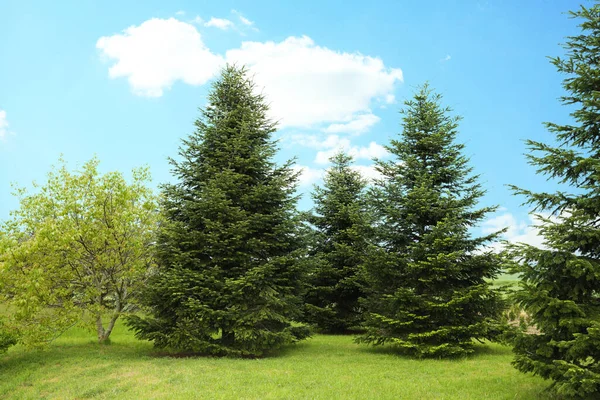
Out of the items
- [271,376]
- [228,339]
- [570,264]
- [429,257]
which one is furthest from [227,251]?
[570,264]

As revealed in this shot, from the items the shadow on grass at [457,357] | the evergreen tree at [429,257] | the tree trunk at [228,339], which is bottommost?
the shadow on grass at [457,357]

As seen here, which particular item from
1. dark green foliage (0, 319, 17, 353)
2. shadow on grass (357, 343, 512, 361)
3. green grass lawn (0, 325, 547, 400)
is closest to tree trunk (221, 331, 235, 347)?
green grass lawn (0, 325, 547, 400)

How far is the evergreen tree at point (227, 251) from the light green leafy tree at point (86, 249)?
93.1 inches

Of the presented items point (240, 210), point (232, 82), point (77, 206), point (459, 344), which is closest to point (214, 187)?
point (240, 210)

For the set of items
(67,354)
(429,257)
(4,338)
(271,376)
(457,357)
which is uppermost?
(429,257)

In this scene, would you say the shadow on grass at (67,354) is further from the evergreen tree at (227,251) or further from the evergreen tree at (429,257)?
the evergreen tree at (429,257)

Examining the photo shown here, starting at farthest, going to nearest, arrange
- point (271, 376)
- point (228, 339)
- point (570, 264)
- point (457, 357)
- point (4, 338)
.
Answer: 1. point (228, 339)
2. point (4, 338)
3. point (457, 357)
4. point (271, 376)
5. point (570, 264)

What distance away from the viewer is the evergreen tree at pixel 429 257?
1373 centimetres

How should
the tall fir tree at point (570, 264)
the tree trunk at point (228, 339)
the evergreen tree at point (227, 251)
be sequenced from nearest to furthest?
the tall fir tree at point (570, 264)
the evergreen tree at point (227, 251)
the tree trunk at point (228, 339)

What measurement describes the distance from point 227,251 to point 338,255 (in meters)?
8.51

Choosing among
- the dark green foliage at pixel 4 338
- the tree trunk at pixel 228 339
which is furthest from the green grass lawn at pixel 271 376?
the tree trunk at pixel 228 339

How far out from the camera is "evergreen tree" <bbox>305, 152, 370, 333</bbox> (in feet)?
68.6

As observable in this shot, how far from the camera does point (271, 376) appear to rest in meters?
11.0

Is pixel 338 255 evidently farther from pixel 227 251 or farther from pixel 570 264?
pixel 570 264
